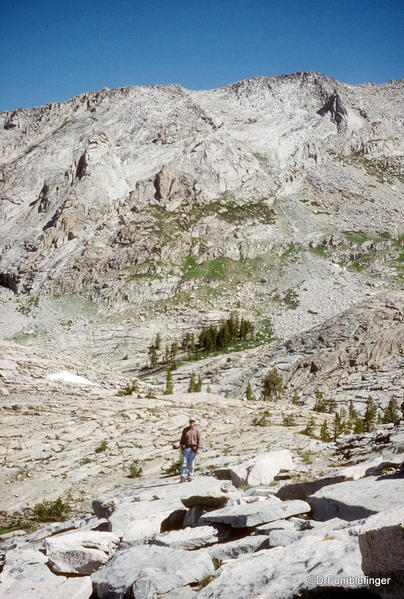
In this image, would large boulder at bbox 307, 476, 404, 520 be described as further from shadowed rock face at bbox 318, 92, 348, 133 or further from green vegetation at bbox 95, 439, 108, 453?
shadowed rock face at bbox 318, 92, 348, 133

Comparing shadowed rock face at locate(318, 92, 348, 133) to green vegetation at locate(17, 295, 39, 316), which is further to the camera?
shadowed rock face at locate(318, 92, 348, 133)

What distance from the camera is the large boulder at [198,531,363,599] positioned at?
3.87m

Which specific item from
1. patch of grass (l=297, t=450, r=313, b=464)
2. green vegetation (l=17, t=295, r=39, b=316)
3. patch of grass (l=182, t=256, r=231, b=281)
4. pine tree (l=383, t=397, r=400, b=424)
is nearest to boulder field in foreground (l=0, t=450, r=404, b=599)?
patch of grass (l=297, t=450, r=313, b=464)

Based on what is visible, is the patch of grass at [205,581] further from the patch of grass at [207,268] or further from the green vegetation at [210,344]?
the patch of grass at [207,268]

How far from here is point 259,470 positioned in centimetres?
1059

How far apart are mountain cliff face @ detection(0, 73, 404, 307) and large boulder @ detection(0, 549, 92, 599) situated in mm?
70657

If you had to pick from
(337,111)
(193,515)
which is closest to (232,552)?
(193,515)

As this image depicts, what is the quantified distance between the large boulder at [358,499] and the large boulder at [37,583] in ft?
11.5

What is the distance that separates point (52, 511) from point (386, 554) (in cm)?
1038

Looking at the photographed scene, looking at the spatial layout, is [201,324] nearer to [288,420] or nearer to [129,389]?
[129,389]

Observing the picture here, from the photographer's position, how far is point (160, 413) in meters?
19.4

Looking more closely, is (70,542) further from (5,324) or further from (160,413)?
(5,324)

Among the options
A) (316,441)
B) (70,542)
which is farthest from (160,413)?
(70,542)

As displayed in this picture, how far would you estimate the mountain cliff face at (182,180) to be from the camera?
87.4 metres
